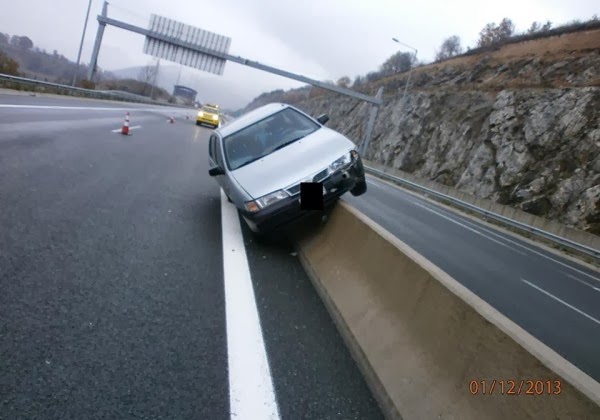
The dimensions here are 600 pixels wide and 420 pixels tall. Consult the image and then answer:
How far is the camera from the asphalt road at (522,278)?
632 centimetres

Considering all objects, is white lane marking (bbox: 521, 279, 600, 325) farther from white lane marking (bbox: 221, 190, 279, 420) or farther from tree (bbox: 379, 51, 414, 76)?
tree (bbox: 379, 51, 414, 76)

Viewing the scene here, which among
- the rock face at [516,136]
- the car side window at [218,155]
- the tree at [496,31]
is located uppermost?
the tree at [496,31]

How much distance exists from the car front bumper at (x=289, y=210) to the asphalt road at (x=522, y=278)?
2839 millimetres

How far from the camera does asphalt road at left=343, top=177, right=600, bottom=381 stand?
6320 mm

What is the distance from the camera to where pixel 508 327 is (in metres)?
2.72

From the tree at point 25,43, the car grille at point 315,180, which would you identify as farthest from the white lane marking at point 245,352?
the tree at point 25,43

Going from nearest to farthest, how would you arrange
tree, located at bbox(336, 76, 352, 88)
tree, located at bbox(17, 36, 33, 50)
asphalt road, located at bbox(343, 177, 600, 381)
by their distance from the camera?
asphalt road, located at bbox(343, 177, 600, 381)
tree, located at bbox(336, 76, 352, 88)
tree, located at bbox(17, 36, 33, 50)

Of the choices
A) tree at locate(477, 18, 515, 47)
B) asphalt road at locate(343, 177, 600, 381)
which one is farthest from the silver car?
tree at locate(477, 18, 515, 47)

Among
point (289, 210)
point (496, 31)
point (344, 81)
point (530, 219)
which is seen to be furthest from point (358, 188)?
point (344, 81)

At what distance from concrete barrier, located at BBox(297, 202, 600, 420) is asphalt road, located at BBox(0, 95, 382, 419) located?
0.78 feet

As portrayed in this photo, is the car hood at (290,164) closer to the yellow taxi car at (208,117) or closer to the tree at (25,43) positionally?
the yellow taxi car at (208,117)

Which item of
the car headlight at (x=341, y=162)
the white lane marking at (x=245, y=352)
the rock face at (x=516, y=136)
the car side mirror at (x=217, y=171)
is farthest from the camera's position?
the rock face at (x=516, y=136)

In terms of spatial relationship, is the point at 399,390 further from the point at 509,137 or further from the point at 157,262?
the point at 509,137
